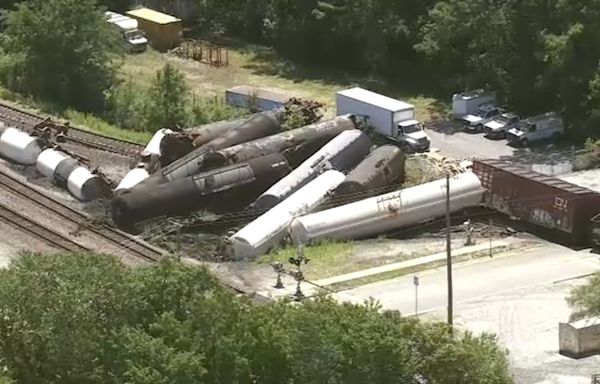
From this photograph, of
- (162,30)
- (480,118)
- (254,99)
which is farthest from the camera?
(162,30)

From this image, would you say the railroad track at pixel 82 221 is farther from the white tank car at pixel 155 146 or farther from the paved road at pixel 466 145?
the paved road at pixel 466 145

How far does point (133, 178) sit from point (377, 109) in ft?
41.9

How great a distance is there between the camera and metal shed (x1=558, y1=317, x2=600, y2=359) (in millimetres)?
35969

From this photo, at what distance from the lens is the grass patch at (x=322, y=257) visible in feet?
143

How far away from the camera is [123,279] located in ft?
96.7

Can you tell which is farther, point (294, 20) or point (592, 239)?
point (294, 20)

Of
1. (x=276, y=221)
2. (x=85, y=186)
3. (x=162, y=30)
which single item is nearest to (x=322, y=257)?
(x=276, y=221)

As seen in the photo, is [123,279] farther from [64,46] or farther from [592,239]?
[64,46]

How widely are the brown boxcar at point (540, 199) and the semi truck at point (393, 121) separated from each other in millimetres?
6970

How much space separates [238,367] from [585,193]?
844 inches

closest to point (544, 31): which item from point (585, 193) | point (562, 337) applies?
point (585, 193)

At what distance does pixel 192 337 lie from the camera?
28172 millimetres

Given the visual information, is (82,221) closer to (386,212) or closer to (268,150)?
(268,150)

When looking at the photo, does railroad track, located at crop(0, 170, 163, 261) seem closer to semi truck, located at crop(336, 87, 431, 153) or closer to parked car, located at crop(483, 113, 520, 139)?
semi truck, located at crop(336, 87, 431, 153)
